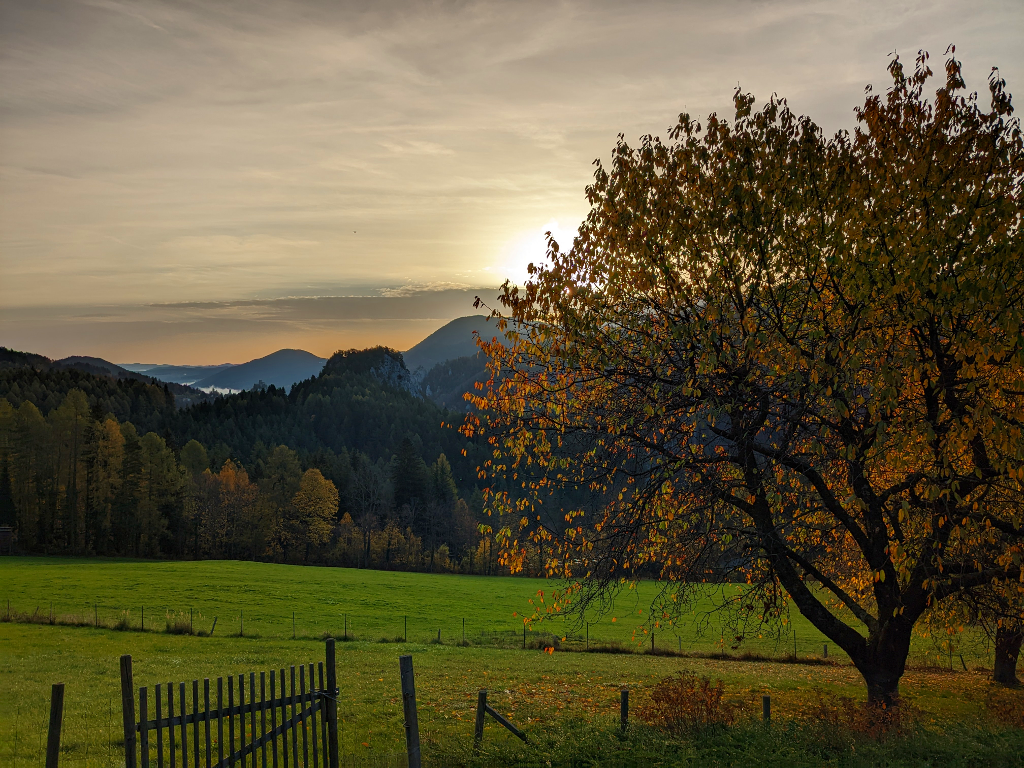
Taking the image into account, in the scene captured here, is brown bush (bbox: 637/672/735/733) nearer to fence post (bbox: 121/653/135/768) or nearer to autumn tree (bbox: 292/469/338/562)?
fence post (bbox: 121/653/135/768)

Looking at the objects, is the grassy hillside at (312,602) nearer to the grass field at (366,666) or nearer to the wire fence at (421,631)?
the wire fence at (421,631)

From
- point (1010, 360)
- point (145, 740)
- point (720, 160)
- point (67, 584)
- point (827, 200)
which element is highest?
point (720, 160)

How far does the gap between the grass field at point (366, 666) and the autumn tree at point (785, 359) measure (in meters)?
3.32

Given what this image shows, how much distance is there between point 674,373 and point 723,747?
631 cm

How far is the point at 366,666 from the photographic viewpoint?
1158 inches

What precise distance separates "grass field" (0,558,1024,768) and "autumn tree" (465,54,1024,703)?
3321 mm

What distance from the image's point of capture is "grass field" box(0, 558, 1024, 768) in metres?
16.9

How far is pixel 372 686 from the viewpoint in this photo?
2438cm

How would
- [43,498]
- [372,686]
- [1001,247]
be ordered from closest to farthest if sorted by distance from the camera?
[1001,247] < [372,686] < [43,498]

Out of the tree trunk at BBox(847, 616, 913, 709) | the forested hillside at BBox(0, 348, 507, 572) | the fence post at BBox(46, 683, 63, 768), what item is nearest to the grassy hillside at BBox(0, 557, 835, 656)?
the forested hillside at BBox(0, 348, 507, 572)

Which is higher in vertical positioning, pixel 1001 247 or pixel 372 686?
pixel 1001 247

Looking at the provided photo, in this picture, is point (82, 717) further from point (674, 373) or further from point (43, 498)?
point (43, 498)

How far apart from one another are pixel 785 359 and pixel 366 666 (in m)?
25.0

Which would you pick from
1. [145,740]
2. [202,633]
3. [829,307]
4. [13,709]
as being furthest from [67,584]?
[829,307]
